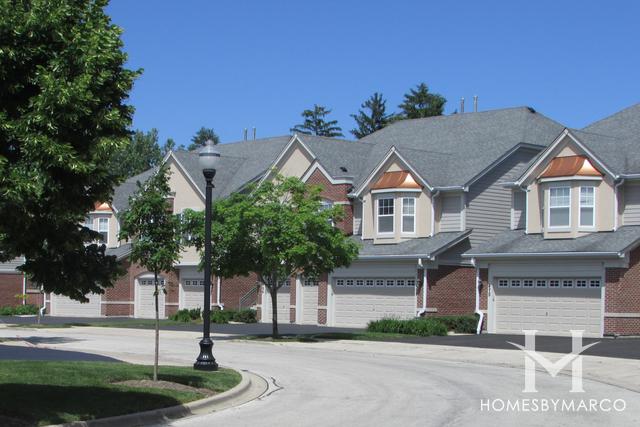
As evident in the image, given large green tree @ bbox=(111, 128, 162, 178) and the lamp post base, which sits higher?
large green tree @ bbox=(111, 128, 162, 178)

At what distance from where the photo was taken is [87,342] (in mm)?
30625

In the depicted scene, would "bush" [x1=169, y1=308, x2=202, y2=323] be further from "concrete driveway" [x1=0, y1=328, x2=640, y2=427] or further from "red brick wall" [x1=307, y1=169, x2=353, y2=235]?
"concrete driveway" [x1=0, y1=328, x2=640, y2=427]

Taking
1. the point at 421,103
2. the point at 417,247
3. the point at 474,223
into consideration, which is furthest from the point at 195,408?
the point at 421,103

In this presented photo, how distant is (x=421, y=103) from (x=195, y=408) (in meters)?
70.7

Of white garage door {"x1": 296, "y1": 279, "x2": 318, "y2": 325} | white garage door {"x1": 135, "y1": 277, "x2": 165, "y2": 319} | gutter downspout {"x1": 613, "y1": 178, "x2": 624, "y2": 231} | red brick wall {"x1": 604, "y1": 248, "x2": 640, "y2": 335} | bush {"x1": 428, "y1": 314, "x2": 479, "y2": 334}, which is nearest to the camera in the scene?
red brick wall {"x1": 604, "y1": 248, "x2": 640, "y2": 335}

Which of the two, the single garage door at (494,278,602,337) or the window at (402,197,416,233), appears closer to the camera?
the single garage door at (494,278,602,337)

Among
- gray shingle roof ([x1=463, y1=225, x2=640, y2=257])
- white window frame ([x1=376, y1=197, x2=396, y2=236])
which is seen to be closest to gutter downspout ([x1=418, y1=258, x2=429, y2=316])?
gray shingle roof ([x1=463, y1=225, x2=640, y2=257])

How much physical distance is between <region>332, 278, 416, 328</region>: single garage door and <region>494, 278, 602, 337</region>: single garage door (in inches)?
155

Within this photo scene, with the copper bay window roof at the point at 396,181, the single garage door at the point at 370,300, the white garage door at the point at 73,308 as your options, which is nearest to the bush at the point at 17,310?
the white garage door at the point at 73,308

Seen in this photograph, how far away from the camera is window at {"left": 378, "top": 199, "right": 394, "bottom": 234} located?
40.2 metres

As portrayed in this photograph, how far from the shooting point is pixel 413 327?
3459 centimetres

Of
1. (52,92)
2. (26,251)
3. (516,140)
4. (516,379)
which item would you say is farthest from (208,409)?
(516,140)

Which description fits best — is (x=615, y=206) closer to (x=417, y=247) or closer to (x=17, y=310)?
(x=417, y=247)

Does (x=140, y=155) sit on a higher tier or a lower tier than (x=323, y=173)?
higher
